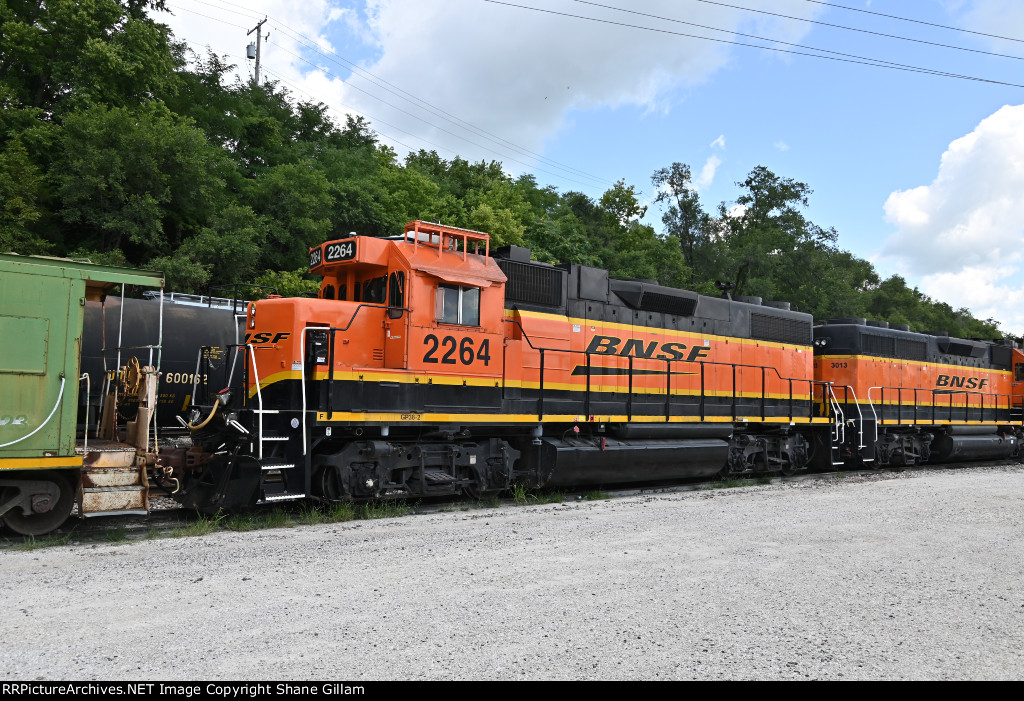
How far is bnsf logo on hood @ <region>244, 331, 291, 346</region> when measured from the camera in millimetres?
9324

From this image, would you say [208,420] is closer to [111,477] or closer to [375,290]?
[111,477]

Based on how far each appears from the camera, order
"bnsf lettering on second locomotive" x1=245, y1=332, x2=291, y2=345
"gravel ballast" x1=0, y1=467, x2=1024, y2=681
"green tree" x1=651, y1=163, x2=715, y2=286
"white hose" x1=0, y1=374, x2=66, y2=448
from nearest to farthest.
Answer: "gravel ballast" x1=0, y1=467, x2=1024, y2=681 → "white hose" x1=0, y1=374, x2=66, y2=448 → "bnsf lettering on second locomotive" x1=245, y1=332, x2=291, y2=345 → "green tree" x1=651, y1=163, x2=715, y2=286

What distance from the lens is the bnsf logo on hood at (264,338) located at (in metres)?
9.32

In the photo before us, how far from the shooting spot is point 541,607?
5277mm

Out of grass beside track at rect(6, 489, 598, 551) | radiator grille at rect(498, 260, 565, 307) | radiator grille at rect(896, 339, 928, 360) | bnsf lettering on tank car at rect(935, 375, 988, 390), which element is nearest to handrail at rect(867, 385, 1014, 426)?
bnsf lettering on tank car at rect(935, 375, 988, 390)

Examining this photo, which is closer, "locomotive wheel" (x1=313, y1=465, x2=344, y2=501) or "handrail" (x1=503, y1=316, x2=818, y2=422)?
"locomotive wheel" (x1=313, y1=465, x2=344, y2=501)

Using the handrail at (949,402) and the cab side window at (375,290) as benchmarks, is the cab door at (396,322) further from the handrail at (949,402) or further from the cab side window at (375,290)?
the handrail at (949,402)

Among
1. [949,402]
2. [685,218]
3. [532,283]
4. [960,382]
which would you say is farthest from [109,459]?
[685,218]

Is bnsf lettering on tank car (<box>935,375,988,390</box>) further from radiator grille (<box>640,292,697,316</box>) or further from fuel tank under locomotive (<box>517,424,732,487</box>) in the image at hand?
radiator grille (<box>640,292,697,316</box>)

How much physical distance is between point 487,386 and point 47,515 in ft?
17.6

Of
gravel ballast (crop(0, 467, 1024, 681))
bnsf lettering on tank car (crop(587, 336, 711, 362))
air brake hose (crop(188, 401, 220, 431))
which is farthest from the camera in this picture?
bnsf lettering on tank car (crop(587, 336, 711, 362))

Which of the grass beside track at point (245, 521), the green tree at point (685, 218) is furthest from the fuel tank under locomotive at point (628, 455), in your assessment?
the green tree at point (685, 218)

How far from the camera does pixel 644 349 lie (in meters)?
13.2

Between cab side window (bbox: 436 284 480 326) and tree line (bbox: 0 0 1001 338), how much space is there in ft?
39.5
